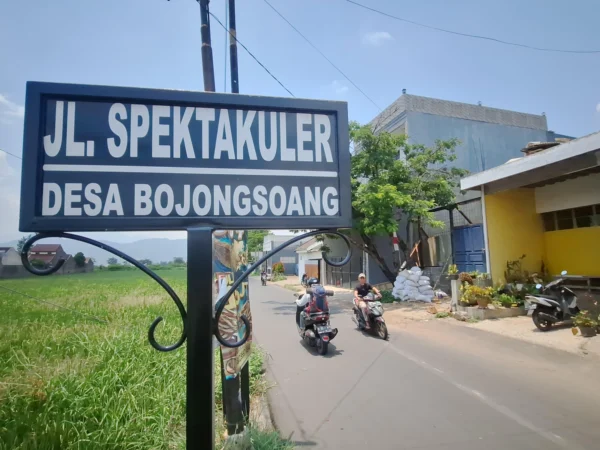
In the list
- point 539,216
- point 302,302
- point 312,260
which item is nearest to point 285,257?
point 312,260

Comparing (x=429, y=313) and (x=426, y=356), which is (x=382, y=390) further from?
(x=429, y=313)

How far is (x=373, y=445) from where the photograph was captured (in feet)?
9.69

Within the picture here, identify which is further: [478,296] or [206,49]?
[478,296]

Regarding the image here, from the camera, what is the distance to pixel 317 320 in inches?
247

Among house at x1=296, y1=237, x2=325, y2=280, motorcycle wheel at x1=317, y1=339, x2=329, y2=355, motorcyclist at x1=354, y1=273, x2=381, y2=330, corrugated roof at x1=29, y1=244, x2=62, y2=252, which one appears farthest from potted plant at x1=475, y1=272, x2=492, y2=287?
house at x1=296, y1=237, x2=325, y2=280

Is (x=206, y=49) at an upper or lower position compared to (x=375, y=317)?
upper

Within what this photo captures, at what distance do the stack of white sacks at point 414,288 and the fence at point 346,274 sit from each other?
18.4ft

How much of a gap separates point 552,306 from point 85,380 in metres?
7.90

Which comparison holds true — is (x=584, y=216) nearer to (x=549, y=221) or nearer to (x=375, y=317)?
(x=549, y=221)

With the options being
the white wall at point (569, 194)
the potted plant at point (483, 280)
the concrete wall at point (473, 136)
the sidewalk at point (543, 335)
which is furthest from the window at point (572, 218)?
the concrete wall at point (473, 136)

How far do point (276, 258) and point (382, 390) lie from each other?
4245 cm

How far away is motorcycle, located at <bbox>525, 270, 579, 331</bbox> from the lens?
6941 mm

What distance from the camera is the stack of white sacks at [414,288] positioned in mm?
12070

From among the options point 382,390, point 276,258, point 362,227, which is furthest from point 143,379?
point 276,258
